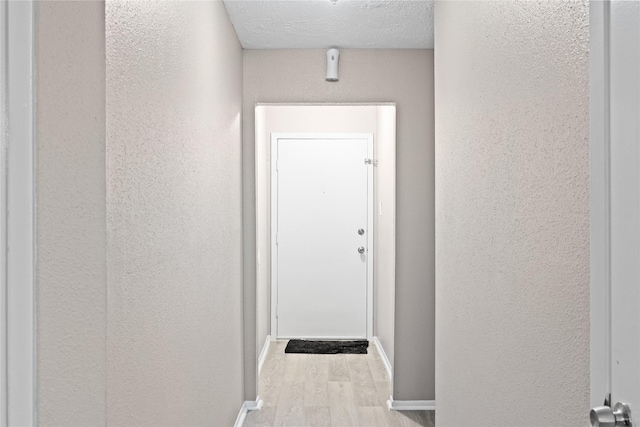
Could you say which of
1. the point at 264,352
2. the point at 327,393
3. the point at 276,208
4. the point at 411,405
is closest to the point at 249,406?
the point at 327,393

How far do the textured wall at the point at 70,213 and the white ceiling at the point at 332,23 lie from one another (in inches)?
77.0

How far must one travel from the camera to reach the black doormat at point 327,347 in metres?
5.22

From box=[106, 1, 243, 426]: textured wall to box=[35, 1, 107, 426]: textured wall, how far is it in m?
0.16

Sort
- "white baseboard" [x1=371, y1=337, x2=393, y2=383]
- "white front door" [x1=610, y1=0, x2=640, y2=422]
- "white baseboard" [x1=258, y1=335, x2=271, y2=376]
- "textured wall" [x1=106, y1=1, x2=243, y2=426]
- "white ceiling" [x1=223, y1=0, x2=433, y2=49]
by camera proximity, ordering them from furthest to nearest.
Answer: "white baseboard" [x1=258, y1=335, x2=271, y2=376] → "white baseboard" [x1=371, y1=337, x2=393, y2=383] → "white ceiling" [x1=223, y1=0, x2=433, y2=49] → "textured wall" [x1=106, y1=1, x2=243, y2=426] → "white front door" [x1=610, y1=0, x2=640, y2=422]

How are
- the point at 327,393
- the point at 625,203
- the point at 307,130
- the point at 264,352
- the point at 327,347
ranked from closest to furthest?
1. the point at 625,203
2. the point at 327,393
3. the point at 264,352
4. the point at 327,347
5. the point at 307,130

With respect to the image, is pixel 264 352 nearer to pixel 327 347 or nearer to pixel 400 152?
pixel 327 347

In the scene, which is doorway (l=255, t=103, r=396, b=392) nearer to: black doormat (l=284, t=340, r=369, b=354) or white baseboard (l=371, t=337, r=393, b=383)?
white baseboard (l=371, t=337, r=393, b=383)

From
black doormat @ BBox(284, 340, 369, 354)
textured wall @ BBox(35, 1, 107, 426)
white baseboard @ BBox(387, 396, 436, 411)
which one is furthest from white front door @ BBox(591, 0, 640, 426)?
black doormat @ BBox(284, 340, 369, 354)

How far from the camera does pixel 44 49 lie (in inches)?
40.4

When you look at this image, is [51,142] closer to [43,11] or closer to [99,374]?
[43,11]

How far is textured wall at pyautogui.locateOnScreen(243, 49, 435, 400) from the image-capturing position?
3.81 meters

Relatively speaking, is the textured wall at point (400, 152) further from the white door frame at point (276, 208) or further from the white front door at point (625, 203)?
the white front door at point (625, 203)

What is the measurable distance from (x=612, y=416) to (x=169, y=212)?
4.81 ft

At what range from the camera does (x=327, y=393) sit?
162 inches
